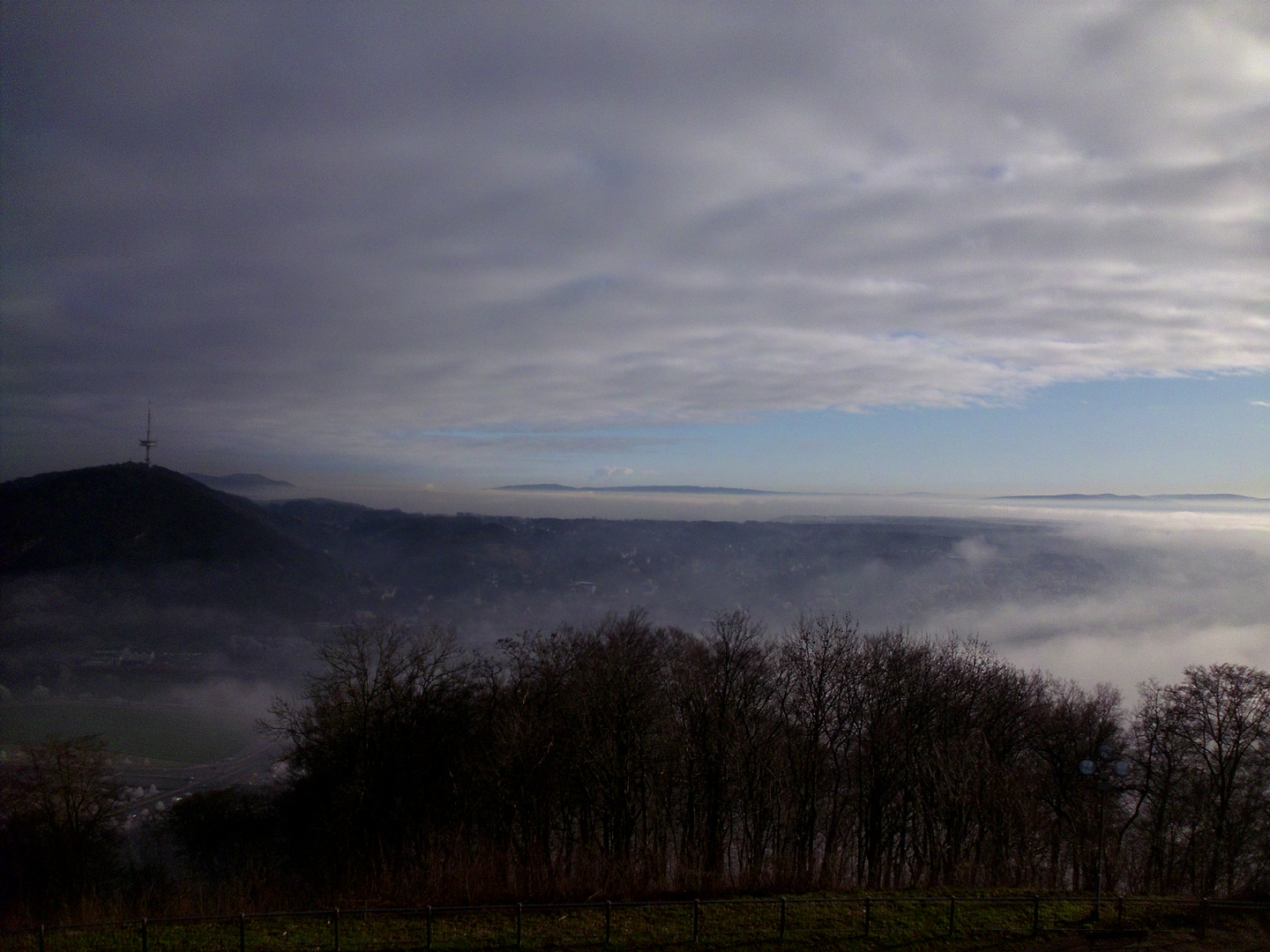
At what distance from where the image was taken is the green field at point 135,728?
108562 millimetres

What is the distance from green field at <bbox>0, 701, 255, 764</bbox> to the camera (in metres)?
109

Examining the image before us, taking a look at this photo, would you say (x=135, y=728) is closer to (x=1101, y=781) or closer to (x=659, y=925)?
(x=659, y=925)

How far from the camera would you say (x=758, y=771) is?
29.1m

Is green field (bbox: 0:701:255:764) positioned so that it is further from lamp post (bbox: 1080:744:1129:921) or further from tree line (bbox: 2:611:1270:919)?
lamp post (bbox: 1080:744:1129:921)

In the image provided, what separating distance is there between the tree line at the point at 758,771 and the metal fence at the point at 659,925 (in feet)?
20.5

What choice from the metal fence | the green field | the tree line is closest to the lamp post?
the metal fence

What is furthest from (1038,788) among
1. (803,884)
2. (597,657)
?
(597,657)

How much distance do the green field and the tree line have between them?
3788 inches

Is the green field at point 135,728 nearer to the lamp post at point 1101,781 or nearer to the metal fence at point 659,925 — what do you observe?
the metal fence at point 659,925

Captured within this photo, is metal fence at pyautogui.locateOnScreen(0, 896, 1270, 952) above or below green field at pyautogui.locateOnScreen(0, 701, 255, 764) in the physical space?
above

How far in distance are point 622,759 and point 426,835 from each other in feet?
28.0

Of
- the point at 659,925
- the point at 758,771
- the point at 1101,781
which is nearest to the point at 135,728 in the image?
the point at 758,771

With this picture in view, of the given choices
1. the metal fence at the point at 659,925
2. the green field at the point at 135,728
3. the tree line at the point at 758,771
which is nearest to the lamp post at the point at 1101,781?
the metal fence at the point at 659,925

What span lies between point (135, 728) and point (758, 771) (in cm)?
14385
